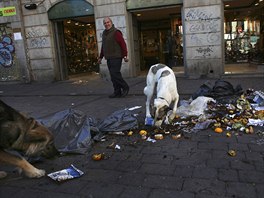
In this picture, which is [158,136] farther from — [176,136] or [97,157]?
[97,157]

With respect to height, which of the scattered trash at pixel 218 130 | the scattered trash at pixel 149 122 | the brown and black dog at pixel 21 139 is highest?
the brown and black dog at pixel 21 139

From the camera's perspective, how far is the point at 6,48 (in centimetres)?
1442

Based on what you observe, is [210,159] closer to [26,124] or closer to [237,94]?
[26,124]

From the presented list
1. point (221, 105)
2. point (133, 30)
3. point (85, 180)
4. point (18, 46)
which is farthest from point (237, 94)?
point (18, 46)

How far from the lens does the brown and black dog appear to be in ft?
10.5

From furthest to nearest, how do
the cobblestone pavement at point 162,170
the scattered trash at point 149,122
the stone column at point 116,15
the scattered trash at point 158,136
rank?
1. the stone column at point 116,15
2. the scattered trash at point 149,122
3. the scattered trash at point 158,136
4. the cobblestone pavement at point 162,170

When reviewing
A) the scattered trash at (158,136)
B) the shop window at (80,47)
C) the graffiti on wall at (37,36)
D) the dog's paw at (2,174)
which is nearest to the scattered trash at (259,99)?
the scattered trash at (158,136)

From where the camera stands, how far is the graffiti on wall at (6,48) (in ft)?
46.9

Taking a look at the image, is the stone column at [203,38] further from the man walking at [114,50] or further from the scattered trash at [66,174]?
the scattered trash at [66,174]

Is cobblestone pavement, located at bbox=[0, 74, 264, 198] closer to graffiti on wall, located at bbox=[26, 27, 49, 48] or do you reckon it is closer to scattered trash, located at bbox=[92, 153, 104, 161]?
scattered trash, located at bbox=[92, 153, 104, 161]

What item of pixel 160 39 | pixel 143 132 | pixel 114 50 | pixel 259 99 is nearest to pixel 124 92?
pixel 114 50

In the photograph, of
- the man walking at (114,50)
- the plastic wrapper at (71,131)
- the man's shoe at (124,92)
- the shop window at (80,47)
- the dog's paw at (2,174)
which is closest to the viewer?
the dog's paw at (2,174)

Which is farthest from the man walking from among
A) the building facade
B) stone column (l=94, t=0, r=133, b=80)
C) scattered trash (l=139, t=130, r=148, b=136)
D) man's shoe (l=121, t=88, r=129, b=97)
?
the building facade

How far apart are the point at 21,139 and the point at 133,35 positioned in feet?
33.0
